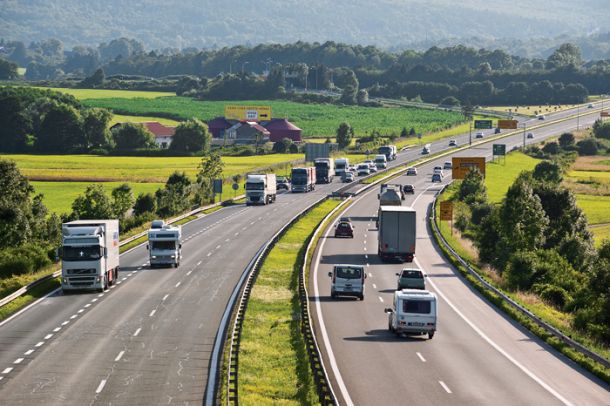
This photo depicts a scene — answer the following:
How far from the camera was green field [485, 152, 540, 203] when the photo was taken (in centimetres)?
14025

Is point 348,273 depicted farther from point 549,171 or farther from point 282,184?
point 549,171

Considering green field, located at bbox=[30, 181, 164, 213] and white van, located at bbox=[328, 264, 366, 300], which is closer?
white van, located at bbox=[328, 264, 366, 300]

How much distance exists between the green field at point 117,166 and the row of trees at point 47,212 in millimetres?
20777

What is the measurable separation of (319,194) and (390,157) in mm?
52572

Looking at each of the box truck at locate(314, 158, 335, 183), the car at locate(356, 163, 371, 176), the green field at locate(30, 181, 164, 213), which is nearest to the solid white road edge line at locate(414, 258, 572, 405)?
the green field at locate(30, 181, 164, 213)

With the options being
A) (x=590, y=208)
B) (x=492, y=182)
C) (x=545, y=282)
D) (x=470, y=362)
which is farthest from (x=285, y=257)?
(x=492, y=182)

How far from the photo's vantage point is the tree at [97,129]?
193125 millimetres

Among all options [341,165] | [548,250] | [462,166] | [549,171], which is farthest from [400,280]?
[341,165]

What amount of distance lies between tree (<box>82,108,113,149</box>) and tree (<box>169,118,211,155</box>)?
40.6 feet

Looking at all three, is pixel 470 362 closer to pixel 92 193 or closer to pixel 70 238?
pixel 70 238

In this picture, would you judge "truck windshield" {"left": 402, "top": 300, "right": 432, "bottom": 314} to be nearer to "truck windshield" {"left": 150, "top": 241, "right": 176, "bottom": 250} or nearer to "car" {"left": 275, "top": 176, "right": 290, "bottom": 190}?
"truck windshield" {"left": 150, "top": 241, "right": 176, "bottom": 250}

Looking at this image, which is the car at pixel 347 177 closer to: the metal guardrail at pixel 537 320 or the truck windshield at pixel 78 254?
the metal guardrail at pixel 537 320

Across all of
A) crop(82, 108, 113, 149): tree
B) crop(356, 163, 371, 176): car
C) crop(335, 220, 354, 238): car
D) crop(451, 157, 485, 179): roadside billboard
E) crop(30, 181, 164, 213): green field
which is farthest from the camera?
crop(82, 108, 113, 149): tree

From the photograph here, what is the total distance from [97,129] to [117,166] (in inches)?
1431
